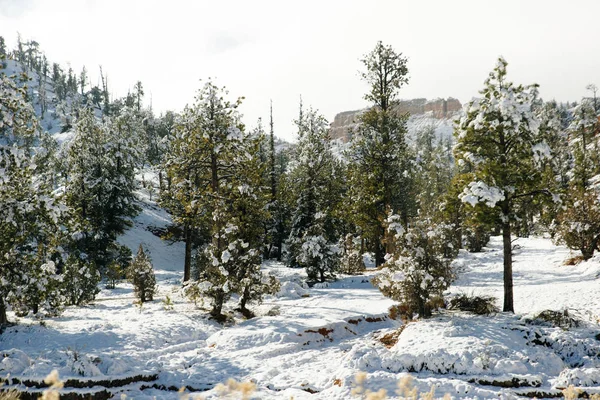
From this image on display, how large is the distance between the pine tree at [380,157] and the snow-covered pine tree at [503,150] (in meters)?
9.81

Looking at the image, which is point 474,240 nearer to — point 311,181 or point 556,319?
point 311,181

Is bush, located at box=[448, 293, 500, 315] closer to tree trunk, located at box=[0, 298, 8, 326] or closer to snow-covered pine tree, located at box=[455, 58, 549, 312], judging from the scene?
snow-covered pine tree, located at box=[455, 58, 549, 312]

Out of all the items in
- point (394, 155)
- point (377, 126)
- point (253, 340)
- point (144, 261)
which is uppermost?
point (377, 126)

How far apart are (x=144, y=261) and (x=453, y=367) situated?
15.4 m

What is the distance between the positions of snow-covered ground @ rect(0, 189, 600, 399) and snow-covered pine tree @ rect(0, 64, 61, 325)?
1.27 meters

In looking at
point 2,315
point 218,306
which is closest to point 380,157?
point 218,306

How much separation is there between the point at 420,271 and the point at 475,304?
293 centimetres

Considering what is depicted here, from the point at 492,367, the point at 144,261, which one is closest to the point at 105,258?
the point at 144,261

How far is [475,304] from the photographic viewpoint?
46.9ft

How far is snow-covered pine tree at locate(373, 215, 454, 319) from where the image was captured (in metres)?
13.3

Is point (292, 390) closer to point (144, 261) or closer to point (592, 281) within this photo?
point (144, 261)

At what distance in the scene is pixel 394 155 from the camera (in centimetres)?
2436

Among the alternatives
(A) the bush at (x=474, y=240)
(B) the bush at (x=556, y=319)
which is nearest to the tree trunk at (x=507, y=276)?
(B) the bush at (x=556, y=319)

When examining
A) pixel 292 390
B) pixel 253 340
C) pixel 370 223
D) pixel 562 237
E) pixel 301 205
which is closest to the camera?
pixel 292 390
